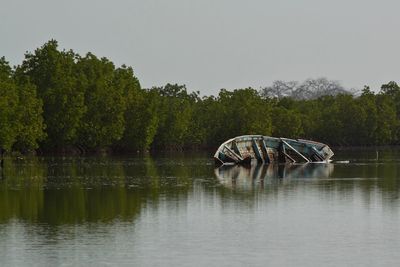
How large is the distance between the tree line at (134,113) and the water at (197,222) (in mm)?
43701

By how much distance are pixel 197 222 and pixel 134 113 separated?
316 feet

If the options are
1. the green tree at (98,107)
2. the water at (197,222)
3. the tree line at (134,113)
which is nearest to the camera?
the water at (197,222)

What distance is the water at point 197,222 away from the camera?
86.3 feet

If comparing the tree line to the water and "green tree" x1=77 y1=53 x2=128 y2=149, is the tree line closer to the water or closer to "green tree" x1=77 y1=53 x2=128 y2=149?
"green tree" x1=77 y1=53 x2=128 y2=149

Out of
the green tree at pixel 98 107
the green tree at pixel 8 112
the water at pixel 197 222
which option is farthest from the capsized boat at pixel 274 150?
the water at pixel 197 222

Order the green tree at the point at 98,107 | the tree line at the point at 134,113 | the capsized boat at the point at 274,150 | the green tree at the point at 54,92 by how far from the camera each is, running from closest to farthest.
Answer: the capsized boat at the point at 274,150, the tree line at the point at 134,113, the green tree at the point at 54,92, the green tree at the point at 98,107

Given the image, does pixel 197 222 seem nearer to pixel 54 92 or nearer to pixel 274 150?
pixel 274 150

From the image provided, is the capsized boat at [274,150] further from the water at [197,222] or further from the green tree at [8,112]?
the water at [197,222]

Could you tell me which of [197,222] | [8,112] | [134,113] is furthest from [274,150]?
[197,222]

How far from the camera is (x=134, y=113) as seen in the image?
13025 cm

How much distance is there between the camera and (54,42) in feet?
364

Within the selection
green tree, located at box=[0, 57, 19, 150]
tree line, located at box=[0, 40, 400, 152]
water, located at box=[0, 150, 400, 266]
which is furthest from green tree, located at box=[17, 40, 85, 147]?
water, located at box=[0, 150, 400, 266]

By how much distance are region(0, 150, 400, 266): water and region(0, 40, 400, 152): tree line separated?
43701 millimetres

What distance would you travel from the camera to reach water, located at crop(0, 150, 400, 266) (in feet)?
86.3
